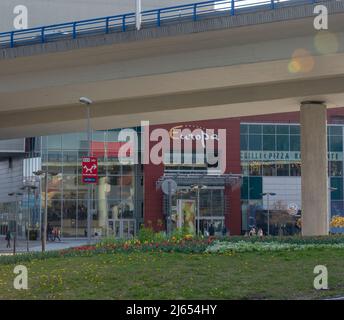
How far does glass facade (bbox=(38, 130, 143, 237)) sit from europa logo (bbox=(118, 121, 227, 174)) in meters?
Result: 1.01

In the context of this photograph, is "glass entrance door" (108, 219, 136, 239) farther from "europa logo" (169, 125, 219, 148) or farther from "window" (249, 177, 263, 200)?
"window" (249, 177, 263, 200)

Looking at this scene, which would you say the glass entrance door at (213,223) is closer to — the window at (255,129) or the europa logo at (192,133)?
the europa logo at (192,133)

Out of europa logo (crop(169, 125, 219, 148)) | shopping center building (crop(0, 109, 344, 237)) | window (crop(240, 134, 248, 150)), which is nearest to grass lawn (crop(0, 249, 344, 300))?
shopping center building (crop(0, 109, 344, 237))

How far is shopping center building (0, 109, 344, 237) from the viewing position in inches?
2530

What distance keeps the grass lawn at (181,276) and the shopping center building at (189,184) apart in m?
45.1

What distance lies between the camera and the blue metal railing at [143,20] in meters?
24.7

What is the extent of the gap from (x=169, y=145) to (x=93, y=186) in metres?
8.39

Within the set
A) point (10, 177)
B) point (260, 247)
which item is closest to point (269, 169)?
point (10, 177)

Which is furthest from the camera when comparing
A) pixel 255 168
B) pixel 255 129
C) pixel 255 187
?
pixel 255 129

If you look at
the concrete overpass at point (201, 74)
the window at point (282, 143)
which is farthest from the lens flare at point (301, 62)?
the window at point (282, 143)

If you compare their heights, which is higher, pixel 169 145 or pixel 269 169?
pixel 169 145

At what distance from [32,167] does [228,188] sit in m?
20.0

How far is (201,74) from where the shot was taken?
26016 mm

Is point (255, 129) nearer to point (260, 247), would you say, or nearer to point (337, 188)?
point (337, 188)
